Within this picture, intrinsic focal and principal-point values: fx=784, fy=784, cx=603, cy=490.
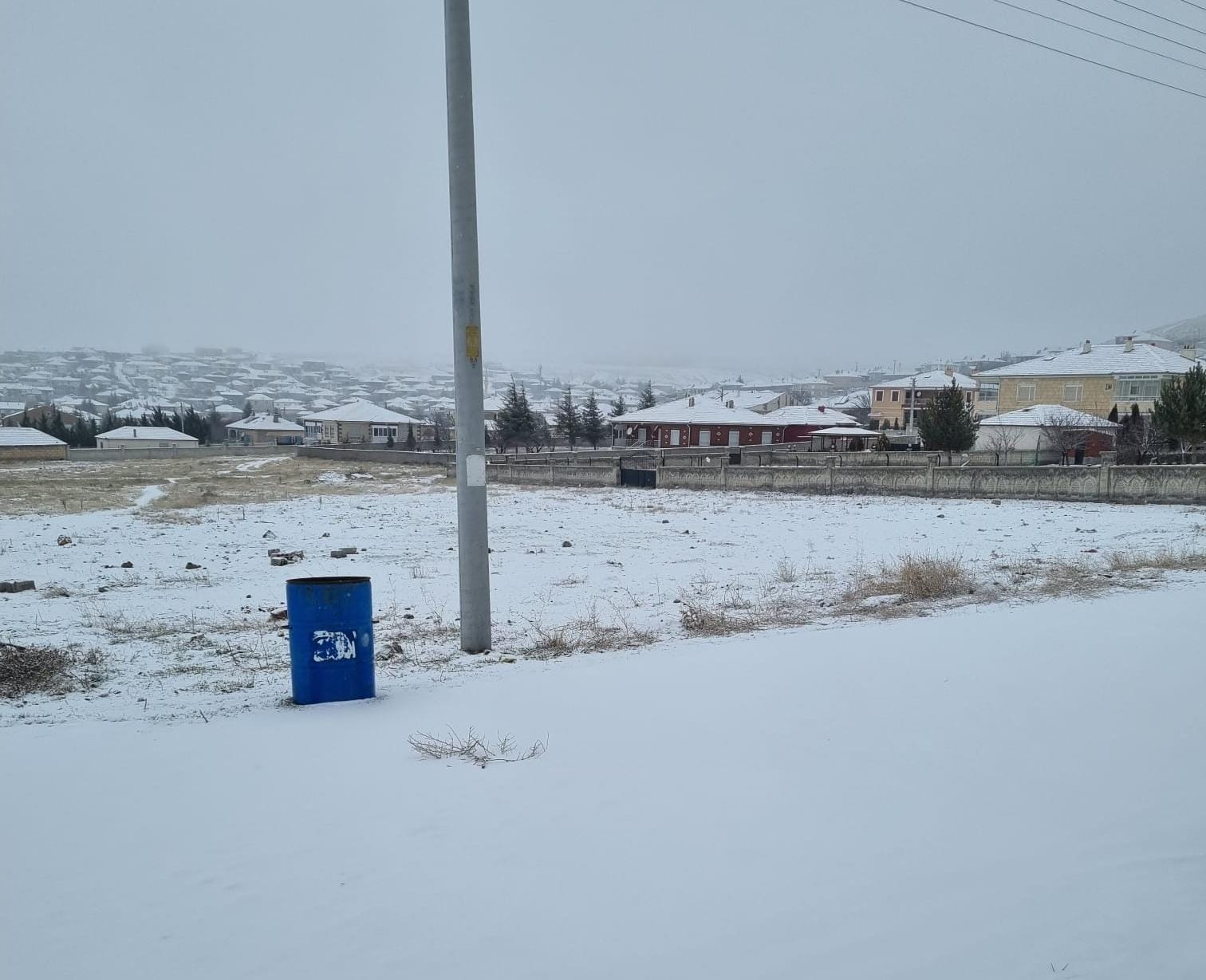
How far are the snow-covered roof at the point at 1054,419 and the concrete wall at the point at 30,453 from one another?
78.0 metres

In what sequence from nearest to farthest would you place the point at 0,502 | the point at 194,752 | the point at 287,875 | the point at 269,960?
the point at 269,960 < the point at 287,875 < the point at 194,752 < the point at 0,502

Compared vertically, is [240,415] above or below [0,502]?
above

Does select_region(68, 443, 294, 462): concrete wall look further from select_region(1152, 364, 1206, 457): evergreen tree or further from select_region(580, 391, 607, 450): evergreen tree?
select_region(1152, 364, 1206, 457): evergreen tree

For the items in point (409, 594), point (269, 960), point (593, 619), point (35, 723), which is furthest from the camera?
point (409, 594)

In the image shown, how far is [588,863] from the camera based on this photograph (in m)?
3.40

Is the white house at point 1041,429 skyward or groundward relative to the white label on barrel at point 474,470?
skyward

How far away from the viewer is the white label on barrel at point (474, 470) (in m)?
7.30

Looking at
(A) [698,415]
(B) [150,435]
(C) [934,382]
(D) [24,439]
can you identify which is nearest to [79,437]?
(B) [150,435]

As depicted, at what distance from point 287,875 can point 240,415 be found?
19562cm

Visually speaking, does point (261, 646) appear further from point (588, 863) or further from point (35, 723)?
point (588, 863)

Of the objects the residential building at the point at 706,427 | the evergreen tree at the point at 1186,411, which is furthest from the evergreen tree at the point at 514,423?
the evergreen tree at the point at 1186,411

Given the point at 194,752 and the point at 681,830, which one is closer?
the point at 681,830

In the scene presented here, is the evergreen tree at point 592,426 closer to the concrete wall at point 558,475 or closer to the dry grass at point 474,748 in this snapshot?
the concrete wall at point 558,475

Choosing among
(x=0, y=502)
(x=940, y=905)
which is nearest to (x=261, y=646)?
(x=940, y=905)
